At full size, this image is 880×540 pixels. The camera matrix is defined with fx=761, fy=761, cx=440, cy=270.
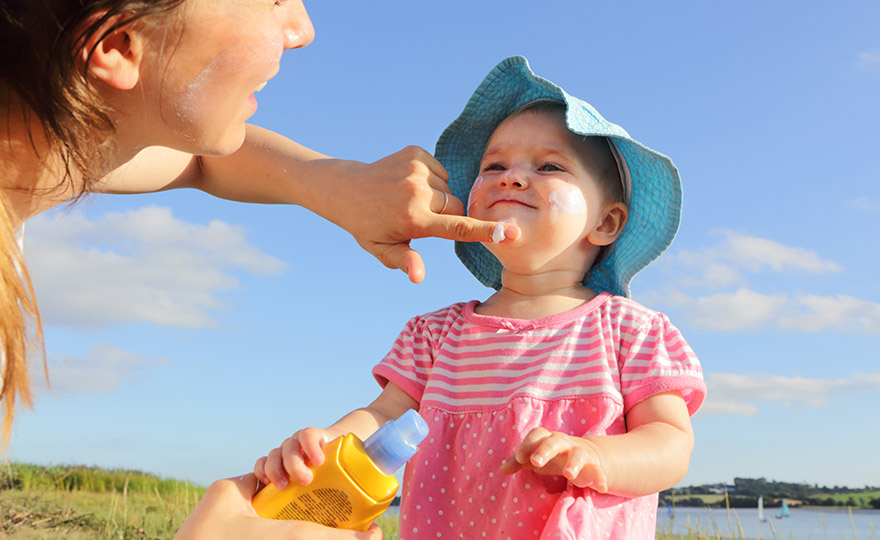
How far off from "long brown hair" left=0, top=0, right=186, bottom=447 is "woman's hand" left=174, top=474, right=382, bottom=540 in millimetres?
459

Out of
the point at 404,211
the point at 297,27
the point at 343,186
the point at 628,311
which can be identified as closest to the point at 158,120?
the point at 297,27

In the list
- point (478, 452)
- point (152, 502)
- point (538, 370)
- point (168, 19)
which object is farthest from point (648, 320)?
point (152, 502)

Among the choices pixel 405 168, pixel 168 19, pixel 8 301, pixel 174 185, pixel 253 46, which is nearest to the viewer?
pixel 8 301

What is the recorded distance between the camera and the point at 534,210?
Result: 2127 mm

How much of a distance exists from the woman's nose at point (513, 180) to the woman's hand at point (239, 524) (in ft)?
3.24

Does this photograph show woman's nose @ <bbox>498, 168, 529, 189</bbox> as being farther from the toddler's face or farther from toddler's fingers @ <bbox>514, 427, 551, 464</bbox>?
toddler's fingers @ <bbox>514, 427, 551, 464</bbox>

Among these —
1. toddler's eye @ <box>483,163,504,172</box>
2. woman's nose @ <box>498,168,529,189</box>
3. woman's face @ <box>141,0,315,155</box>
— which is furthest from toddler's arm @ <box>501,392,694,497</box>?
woman's face @ <box>141,0,315,155</box>

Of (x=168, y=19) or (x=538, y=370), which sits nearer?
(x=168, y=19)

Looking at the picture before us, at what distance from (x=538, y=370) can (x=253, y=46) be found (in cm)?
109

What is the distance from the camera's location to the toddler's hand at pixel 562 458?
1622 millimetres

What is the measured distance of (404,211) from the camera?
6.68 feet

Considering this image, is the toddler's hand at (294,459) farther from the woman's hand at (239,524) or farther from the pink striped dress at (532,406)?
the pink striped dress at (532,406)

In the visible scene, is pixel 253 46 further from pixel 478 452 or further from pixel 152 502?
pixel 152 502

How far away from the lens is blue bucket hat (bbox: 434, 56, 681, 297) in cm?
229
